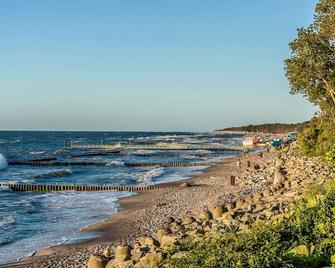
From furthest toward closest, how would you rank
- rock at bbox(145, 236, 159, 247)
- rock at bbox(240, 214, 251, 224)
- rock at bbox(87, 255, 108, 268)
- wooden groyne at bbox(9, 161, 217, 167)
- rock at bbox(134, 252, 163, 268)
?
A: 1. wooden groyne at bbox(9, 161, 217, 167)
2. rock at bbox(240, 214, 251, 224)
3. rock at bbox(145, 236, 159, 247)
4. rock at bbox(87, 255, 108, 268)
5. rock at bbox(134, 252, 163, 268)

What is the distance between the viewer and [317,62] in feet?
95.8

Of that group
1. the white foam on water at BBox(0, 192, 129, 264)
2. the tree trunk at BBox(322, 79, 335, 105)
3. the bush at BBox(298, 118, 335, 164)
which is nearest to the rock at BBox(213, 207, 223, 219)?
the white foam on water at BBox(0, 192, 129, 264)

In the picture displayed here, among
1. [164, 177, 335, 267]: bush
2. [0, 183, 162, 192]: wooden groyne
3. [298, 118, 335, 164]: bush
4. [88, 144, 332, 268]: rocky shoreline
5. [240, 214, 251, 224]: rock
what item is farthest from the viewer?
[0, 183, 162, 192]: wooden groyne

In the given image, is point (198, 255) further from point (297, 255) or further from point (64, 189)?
point (64, 189)

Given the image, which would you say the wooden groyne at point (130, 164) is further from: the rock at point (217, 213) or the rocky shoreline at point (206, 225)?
the rock at point (217, 213)

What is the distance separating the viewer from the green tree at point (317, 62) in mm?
29562

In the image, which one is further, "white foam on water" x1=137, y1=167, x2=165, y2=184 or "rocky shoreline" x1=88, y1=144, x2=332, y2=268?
"white foam on water" x1=137, y1=167, x2=165, y2=184

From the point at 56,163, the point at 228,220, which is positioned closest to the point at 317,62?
the point at 228,220

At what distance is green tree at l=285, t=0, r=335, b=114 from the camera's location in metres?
29.6

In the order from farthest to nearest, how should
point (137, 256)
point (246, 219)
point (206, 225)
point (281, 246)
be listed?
point (206, 225) < point (246, 219) < point (137, 256) < point (281, 246)

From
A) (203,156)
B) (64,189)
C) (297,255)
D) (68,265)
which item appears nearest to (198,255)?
(297,255)

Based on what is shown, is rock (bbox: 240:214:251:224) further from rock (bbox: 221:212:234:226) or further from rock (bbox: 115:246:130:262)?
rock (bbox: 115:246:130:262)

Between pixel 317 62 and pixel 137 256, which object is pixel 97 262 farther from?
pixel 317 62

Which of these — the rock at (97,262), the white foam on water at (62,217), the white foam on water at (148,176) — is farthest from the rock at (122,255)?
the white foam on water at (148,176)
